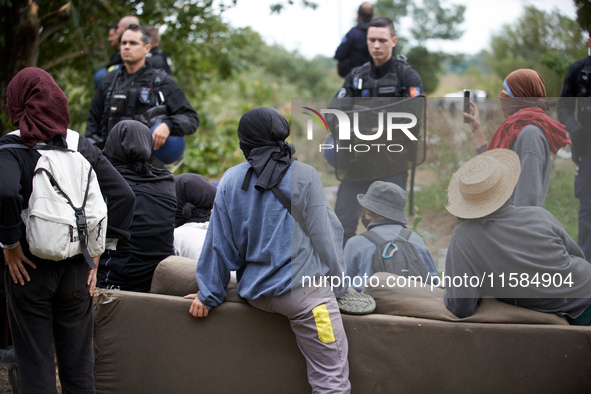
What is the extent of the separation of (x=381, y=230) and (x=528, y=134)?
3.25 feet

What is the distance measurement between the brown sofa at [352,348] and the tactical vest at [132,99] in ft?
6.95

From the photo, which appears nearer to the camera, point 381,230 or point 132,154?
point 381,230

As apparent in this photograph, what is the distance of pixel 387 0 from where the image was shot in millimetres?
16406

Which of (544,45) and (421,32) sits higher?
(421,32)

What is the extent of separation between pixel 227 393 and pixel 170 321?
531mm

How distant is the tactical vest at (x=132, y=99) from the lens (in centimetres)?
516

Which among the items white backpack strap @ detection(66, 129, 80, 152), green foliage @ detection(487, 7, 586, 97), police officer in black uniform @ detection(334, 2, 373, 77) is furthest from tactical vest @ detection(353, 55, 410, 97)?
white backpack strap @ detection(66, 129, 80, 152)

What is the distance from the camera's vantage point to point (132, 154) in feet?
12.0

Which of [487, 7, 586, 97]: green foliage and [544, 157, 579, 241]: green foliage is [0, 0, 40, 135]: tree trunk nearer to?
[487, 7, 586, 97]: green foliage

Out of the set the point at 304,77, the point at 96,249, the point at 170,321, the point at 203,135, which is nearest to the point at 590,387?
the point at 170,321

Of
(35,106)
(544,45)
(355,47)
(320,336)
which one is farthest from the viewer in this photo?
(544,45)

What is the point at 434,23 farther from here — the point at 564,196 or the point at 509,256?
the point at 509,256

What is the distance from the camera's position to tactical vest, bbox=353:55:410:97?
482cm

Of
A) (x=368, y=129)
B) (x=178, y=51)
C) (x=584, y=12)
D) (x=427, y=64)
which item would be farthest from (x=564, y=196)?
(x=427, y=64)
